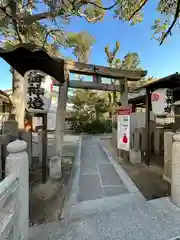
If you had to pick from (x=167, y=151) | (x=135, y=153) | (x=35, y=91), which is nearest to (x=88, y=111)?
(x=135, y=153)

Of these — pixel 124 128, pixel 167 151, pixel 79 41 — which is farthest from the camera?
pixel 79 41

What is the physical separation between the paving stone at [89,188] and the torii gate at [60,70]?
0.98 meters

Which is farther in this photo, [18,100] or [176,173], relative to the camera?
[18,100]

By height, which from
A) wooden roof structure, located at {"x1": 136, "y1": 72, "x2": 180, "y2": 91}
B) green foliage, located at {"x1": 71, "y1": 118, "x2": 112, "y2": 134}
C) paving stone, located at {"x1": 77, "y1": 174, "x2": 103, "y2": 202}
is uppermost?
wooden roof structure, located at {"x1": 136, "y1": 72, "x2": 180, "y2": 91}

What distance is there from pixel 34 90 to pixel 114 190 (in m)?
2.88

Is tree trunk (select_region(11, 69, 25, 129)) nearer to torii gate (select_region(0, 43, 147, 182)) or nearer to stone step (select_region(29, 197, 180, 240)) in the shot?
torii gate (select_region(0, 43, 147, 182))

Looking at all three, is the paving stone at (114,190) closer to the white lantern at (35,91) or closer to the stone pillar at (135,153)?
the stone pillar at (135,153)

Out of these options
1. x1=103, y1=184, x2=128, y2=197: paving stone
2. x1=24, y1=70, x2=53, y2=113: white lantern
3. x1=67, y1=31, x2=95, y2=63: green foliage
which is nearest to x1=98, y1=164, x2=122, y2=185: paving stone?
x1=103, y1=184, x2=128, y2=197: paving stone

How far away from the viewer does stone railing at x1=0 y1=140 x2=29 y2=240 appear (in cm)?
160

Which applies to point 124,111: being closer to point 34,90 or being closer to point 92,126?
point 34,90

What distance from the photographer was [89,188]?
3.92m

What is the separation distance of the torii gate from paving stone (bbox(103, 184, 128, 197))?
1658 mm

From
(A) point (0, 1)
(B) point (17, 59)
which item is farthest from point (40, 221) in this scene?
(A) point (0, 1)

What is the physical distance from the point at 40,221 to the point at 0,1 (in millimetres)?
7760
